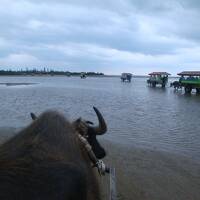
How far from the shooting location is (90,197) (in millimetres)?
2207

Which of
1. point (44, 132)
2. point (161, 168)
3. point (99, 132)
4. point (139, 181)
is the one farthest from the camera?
point (161, 168)

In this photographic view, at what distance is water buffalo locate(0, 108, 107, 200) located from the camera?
1604 millimetres

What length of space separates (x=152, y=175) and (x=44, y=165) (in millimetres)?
8605

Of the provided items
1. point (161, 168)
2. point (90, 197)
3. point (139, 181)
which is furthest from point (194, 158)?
point (90, 197)

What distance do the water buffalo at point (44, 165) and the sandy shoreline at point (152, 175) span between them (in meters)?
5.14

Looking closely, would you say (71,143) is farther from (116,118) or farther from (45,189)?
(116,118)

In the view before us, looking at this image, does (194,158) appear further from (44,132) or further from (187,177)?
(44,132)

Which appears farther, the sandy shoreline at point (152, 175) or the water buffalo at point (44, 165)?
the sandy shoreline at point (152, 175)

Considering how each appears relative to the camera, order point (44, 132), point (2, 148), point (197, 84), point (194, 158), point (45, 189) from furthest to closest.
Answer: point (197, 84), point (194, 158), point (44, 132), point (2, 148), point (45, 189)

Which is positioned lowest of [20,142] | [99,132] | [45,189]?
[99,132]

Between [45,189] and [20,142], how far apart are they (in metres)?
0.41

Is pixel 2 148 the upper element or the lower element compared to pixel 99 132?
upper

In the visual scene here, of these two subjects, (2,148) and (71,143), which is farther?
(71,143)

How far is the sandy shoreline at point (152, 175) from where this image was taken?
8.53m
